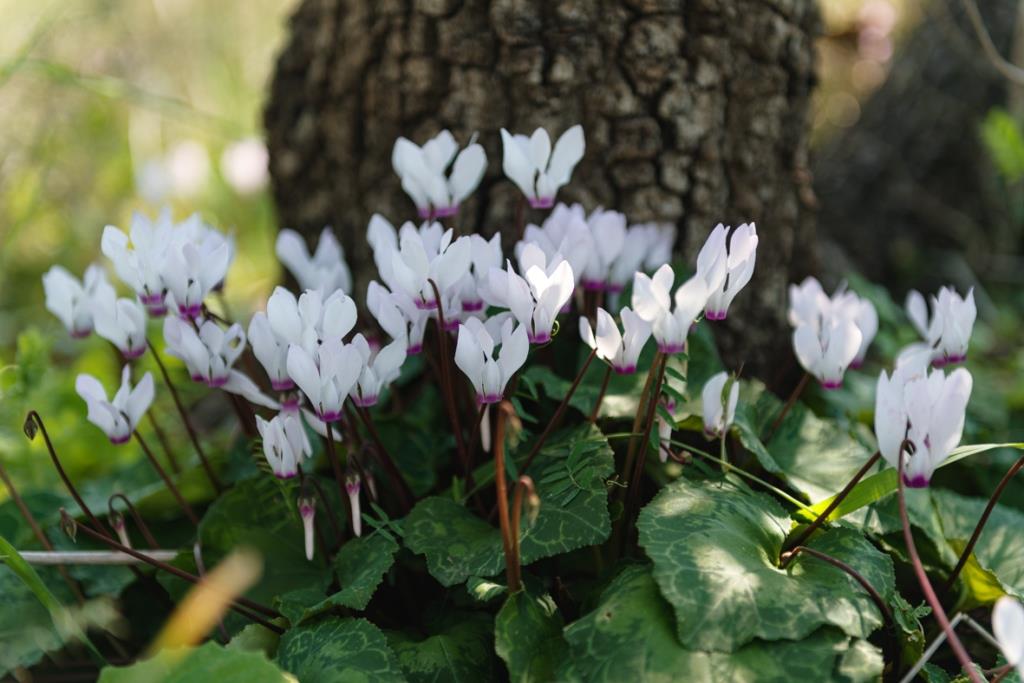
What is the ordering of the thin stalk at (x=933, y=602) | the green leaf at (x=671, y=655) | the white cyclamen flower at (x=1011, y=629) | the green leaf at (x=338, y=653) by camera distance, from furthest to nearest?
the green leaf at (x=338, y=653), the green leaf at (x=671, y=655), the thin stalk at (x=933, y=602), the white cyclamen flower at (x=1011, y=629)

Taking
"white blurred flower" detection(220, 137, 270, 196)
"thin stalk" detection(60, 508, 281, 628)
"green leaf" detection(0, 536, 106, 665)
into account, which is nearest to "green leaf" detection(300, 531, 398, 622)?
"thin stalk" detection(60, 508, 281, 628)

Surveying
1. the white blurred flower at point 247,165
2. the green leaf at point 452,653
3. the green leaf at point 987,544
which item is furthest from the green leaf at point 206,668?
the white blurred flower at point 247,165

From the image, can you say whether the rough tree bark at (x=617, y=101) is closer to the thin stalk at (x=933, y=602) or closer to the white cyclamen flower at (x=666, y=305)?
the white cyclamen flower at (x=666, y=305)

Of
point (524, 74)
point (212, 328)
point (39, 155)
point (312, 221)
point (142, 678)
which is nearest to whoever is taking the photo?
point (142, 678)

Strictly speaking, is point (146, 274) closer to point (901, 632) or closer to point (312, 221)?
point (312, 221)

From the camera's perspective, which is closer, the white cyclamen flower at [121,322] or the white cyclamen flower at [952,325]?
the white cyclamen flower at [952,325]

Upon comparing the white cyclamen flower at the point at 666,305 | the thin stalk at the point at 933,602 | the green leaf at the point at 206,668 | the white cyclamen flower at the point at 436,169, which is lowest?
the green leaf at the point at 206,668

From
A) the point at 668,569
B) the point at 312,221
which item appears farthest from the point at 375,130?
the point at 668,569
